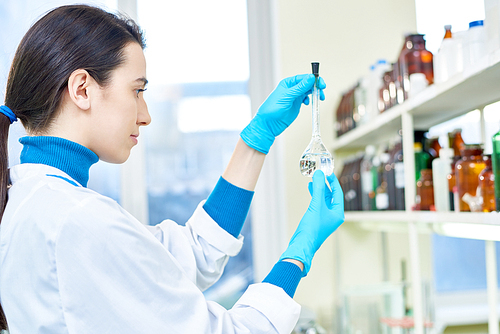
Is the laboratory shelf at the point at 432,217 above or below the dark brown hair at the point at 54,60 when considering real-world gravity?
below

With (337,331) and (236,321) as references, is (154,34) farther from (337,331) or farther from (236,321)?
(236,321)

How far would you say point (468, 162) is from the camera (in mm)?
1161

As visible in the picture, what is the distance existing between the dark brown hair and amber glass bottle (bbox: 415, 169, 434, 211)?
37.3 inches

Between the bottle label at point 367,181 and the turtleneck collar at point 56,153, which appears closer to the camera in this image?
the turtleneck collar at point 56,153

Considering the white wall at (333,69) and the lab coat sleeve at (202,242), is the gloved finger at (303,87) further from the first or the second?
the white wall at (333,69)

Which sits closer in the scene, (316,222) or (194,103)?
(316,222)

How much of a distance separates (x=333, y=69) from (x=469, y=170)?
1336 millimetres

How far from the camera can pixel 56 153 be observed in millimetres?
866

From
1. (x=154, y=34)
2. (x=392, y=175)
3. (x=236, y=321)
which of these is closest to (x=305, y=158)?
(x=236, y=321)

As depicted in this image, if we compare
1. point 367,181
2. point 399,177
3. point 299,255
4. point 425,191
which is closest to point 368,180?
point 367,181

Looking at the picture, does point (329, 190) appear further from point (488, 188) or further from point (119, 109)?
point (119, 109)

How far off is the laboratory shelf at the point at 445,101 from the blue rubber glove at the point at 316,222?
14.8 inches

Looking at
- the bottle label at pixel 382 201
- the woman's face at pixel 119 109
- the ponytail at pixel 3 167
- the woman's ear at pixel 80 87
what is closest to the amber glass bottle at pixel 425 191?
the bottle label at pixel 382 201

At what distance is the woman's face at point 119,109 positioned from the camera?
0.88 metres
